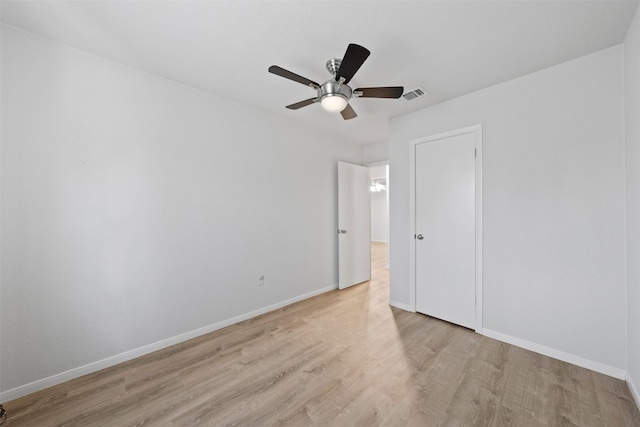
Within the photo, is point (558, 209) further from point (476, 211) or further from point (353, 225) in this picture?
point (353, 225)

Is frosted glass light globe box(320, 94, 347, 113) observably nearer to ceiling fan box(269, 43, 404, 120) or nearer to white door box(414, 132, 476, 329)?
ceiling fan box(269, 43, 404, 120)

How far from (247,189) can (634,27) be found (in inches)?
135

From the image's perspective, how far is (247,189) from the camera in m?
2.99

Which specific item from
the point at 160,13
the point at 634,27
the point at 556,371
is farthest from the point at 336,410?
the point at 634,27

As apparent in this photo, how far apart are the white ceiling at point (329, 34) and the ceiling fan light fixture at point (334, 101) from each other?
0.37 metres

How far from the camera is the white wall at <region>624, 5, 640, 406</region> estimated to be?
1.62 m

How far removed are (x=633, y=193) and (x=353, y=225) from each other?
301 cm

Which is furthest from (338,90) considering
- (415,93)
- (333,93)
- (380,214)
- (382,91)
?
(380,214)

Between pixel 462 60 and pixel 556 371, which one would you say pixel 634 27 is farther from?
pixel 556 371

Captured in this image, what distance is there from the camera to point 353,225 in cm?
423

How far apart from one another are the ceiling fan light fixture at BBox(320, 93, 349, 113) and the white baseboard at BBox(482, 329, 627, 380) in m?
2.68

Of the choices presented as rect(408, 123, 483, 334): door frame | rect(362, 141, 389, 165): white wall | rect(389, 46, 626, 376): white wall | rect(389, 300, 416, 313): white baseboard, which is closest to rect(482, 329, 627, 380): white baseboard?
rect(389, 46, 626, 376): white wall

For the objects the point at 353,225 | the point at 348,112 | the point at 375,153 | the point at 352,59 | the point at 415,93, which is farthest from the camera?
the point at 375,153

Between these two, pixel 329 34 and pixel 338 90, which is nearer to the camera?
pixel 329 34
